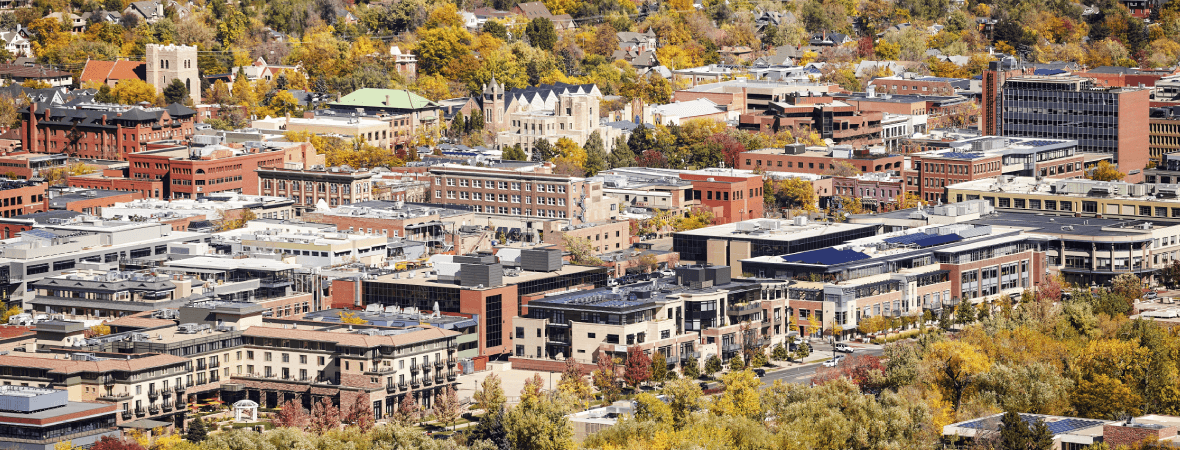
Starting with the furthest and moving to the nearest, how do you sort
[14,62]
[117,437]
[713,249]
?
[14,62], [713,249], [117,437]

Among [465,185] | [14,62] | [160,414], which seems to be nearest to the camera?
[160,414]

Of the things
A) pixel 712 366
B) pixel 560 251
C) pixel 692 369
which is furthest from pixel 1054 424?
pixel 560 251

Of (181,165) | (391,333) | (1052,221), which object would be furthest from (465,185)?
(391,333)

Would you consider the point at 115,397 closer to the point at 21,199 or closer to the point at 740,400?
the point at 740,400

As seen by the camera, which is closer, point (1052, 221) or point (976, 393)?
point (976, 393)

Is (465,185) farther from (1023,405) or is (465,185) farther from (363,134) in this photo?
(1023,405)

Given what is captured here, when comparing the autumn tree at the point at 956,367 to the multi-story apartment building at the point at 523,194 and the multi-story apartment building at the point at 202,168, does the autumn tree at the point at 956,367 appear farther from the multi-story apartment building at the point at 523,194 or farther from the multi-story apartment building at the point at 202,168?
the multi-story apartment building at the point at 202,168

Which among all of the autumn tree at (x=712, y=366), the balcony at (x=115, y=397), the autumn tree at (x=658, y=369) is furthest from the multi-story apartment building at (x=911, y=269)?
the balcony at (x=115, y=397)
